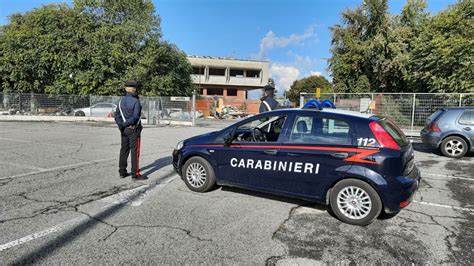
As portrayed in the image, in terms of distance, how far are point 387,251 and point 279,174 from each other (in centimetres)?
169

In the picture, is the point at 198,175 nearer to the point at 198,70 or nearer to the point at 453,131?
the point at 453,131

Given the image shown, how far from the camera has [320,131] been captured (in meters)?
4.54

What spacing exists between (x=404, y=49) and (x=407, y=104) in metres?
13.7

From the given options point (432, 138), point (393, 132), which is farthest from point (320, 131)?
point (432, 138)

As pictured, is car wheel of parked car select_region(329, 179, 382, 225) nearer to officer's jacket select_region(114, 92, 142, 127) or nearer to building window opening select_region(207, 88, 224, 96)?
officer's jacket select_region(114, 92, 142, 127)

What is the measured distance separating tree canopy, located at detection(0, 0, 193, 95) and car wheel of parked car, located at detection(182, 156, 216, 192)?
70.3ft

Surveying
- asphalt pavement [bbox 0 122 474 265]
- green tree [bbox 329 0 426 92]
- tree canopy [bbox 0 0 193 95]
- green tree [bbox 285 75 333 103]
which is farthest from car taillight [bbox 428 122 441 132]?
green tree [bbox 285 75 333 103]

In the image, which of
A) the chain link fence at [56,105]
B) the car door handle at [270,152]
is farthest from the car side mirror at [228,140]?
the chain link fence at [56,105]

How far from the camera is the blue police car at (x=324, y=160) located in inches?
162

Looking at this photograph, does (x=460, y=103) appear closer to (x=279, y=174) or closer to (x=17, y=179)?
(x=279, y=174)

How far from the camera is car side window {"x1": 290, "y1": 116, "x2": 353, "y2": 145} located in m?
4.37

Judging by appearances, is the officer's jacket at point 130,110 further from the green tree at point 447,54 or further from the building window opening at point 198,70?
the building window opening at point 198,70

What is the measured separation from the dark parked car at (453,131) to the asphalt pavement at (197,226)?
3.32 m

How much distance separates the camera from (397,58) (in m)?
24.8
